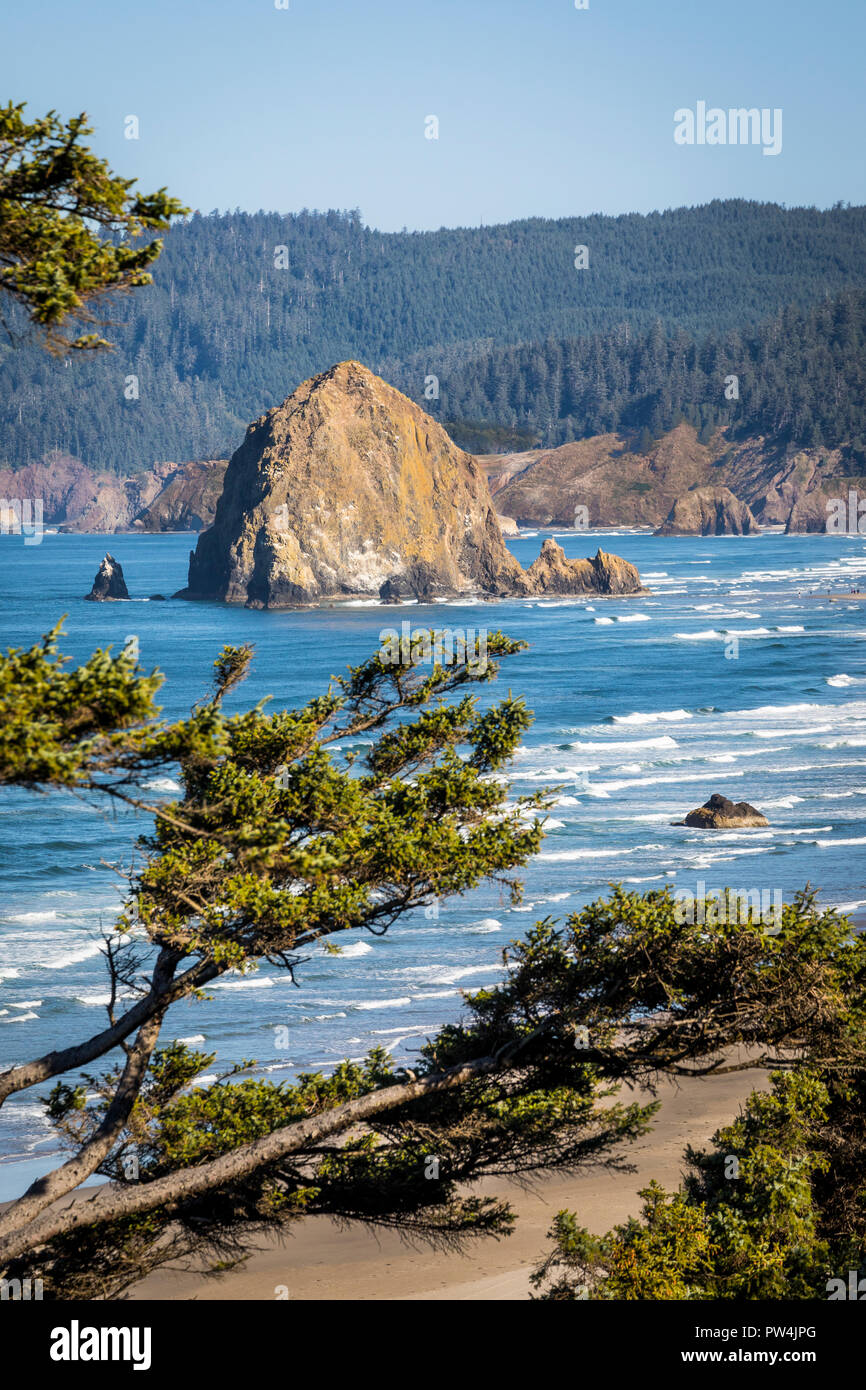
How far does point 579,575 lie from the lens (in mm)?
116000

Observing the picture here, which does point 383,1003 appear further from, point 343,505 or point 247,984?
point 343,505

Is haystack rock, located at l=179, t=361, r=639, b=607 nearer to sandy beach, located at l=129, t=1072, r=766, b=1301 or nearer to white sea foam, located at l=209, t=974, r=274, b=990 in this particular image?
white sea foam, located at l=209, t=974, r=274, b=990

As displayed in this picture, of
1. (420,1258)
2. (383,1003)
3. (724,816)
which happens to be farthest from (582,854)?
(420,1258)

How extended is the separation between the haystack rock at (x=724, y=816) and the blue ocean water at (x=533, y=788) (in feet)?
2.16

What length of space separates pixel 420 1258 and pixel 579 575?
338 feet

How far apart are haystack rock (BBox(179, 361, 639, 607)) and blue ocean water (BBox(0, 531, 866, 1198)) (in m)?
4.92

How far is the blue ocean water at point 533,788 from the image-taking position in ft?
79.8

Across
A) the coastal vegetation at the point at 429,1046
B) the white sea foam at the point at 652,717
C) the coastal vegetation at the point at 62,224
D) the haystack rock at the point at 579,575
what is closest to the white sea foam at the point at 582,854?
the coastal vegetation at the point at 429,1046

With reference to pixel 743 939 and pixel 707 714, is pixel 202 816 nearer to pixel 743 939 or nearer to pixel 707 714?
pixel 743 939

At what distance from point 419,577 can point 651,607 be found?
20.0 meters

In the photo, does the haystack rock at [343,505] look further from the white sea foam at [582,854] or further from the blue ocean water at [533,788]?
the white sea foam at [582,854]

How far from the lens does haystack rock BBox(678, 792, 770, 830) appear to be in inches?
1486
